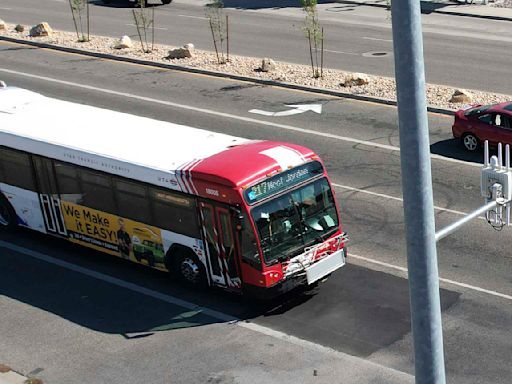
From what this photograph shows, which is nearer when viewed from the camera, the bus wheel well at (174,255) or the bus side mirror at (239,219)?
the bus side mirror at (239,219)

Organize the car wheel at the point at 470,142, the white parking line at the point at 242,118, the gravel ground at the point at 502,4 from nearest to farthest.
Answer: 1. the car wheel at the point at 470,142
2. the white parking line at the point at 242,118
3. the gravel ground at the point at 502,4

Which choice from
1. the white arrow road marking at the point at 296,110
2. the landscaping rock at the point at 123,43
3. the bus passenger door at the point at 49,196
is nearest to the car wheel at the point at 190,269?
the bus passenger door at the point at 49,196

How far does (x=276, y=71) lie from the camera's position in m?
35.6

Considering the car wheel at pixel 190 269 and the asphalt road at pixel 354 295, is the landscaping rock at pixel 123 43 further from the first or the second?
the car wheel at pixel 190 269

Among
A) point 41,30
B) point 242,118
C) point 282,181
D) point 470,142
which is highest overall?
point 282,181

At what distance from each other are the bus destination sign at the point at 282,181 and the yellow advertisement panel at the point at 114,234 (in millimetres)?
2530

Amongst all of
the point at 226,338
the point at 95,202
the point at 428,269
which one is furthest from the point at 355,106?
the point at 428,269

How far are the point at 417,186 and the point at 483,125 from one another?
19.2m

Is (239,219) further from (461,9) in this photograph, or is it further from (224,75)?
(461,9)

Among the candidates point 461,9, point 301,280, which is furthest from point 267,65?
point 301,280

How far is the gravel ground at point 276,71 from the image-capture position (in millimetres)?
31469

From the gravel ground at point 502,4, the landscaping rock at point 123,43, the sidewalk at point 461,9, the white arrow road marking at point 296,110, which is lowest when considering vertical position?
the gravel ground at point 502,4

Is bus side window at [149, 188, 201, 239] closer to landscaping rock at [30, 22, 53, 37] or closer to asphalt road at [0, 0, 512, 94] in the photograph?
asphalt road at [0, 0, 512, 94]

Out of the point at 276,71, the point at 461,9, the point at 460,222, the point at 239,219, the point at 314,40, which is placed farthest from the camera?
the point at 461,9
